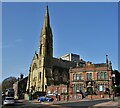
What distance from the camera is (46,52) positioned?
95.2m

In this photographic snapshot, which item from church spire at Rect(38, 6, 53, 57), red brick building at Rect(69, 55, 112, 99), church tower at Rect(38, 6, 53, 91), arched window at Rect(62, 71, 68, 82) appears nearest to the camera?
red brick building at Rect(69, 55, 112, 99)

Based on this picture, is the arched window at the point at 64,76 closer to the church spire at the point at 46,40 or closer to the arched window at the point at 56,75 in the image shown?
the arched window at the point at 56,75

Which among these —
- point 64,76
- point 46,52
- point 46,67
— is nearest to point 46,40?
point 46,52

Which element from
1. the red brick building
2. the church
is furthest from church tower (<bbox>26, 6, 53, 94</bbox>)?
the red brick building

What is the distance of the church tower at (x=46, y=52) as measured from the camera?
90.3 metres

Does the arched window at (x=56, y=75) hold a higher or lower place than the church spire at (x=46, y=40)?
lower

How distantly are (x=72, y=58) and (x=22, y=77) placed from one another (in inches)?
1185

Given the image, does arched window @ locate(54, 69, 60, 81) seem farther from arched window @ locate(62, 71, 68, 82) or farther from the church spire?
the church spire

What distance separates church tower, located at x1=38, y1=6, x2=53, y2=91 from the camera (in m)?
90.3

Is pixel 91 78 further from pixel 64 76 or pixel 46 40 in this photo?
pixel 46 40

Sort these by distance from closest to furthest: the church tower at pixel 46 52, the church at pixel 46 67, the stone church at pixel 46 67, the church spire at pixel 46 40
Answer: the church tower at pixel 46 52 < the church at pixel 46 67 < the stone church at pixel 46 67 < the church spire at pixel 46 40

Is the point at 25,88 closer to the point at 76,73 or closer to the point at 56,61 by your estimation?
the point at 56,61

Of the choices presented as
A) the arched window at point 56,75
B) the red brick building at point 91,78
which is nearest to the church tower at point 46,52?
the arched window at point 56,75

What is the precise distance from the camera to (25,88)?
104 meters
